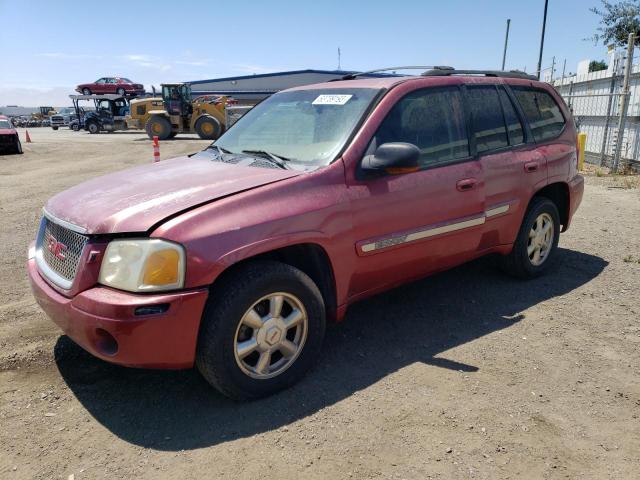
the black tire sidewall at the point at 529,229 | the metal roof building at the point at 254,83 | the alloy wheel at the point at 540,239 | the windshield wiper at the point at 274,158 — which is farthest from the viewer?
the metal roof building at the point at 254,83

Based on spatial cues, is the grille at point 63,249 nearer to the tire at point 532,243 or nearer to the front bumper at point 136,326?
the front bumper at point 136,326

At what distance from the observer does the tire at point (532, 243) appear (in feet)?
14.8

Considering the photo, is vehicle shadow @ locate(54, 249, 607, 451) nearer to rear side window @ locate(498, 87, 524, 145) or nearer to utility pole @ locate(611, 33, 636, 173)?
rear side window @ locate(498, 87, 524, 145)

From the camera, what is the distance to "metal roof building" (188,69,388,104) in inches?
1789

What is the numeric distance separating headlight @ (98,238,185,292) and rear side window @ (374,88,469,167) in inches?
60.5

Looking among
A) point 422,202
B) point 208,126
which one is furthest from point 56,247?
point 208,126

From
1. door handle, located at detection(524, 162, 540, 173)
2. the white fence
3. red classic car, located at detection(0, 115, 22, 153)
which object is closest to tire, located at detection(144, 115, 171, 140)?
red classic car, located at detection(0, 115, 22, 153)

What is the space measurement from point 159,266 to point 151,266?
0.04 metres

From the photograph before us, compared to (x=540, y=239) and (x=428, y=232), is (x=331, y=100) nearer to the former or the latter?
(x=428, y=232)

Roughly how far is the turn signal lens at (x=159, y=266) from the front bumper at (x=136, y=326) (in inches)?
3.1

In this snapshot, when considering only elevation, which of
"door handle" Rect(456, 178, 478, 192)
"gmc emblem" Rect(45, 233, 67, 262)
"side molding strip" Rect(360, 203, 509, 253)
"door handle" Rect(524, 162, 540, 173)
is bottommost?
"side molding strip" Rect(360, 203, 509, 253)

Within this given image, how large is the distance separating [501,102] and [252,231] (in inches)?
107

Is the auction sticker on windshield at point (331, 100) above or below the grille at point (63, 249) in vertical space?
above

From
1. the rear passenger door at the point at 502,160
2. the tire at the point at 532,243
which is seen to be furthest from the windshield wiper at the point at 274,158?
the tire at the point at 532,243
